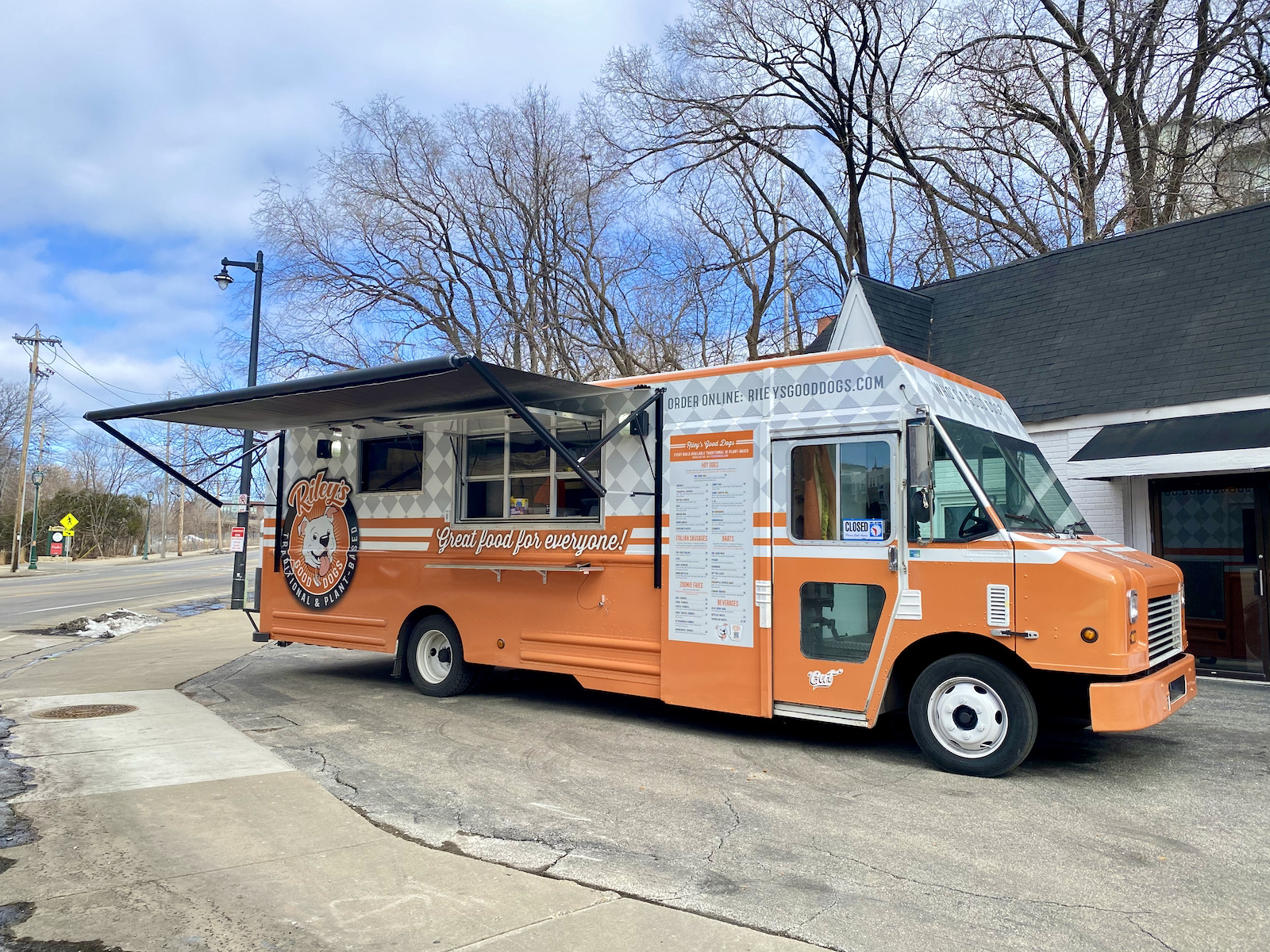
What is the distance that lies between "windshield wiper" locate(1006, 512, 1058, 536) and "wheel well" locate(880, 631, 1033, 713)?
861mm

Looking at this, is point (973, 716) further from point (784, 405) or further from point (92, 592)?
point (92, 592)

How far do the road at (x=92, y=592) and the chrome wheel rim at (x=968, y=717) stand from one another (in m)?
17.0

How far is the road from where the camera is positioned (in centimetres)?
1986

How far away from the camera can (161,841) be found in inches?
194

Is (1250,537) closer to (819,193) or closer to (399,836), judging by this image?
(399,836)

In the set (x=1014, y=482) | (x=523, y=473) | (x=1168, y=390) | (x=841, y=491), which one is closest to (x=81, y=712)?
(x=523, y=473)

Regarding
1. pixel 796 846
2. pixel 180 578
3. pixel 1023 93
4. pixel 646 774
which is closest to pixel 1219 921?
pixel 796 846

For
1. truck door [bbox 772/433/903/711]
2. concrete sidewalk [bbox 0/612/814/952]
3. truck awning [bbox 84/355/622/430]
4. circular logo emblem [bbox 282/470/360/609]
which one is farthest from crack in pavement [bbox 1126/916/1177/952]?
circular logo emblem [bbox 282/470/360/609]

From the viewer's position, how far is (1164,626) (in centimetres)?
643

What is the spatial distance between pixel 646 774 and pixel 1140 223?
16577mm

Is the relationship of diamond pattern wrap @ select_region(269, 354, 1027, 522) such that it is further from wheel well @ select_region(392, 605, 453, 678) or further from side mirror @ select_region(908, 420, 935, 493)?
wheel well @ select_region(392, 605, 453, 678)

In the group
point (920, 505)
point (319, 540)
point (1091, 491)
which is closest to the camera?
point (920, 505)

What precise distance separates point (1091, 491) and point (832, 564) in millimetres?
6235

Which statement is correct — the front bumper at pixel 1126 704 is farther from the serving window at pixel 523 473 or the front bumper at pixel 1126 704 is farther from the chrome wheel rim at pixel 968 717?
the serving window at pixel 523 473
